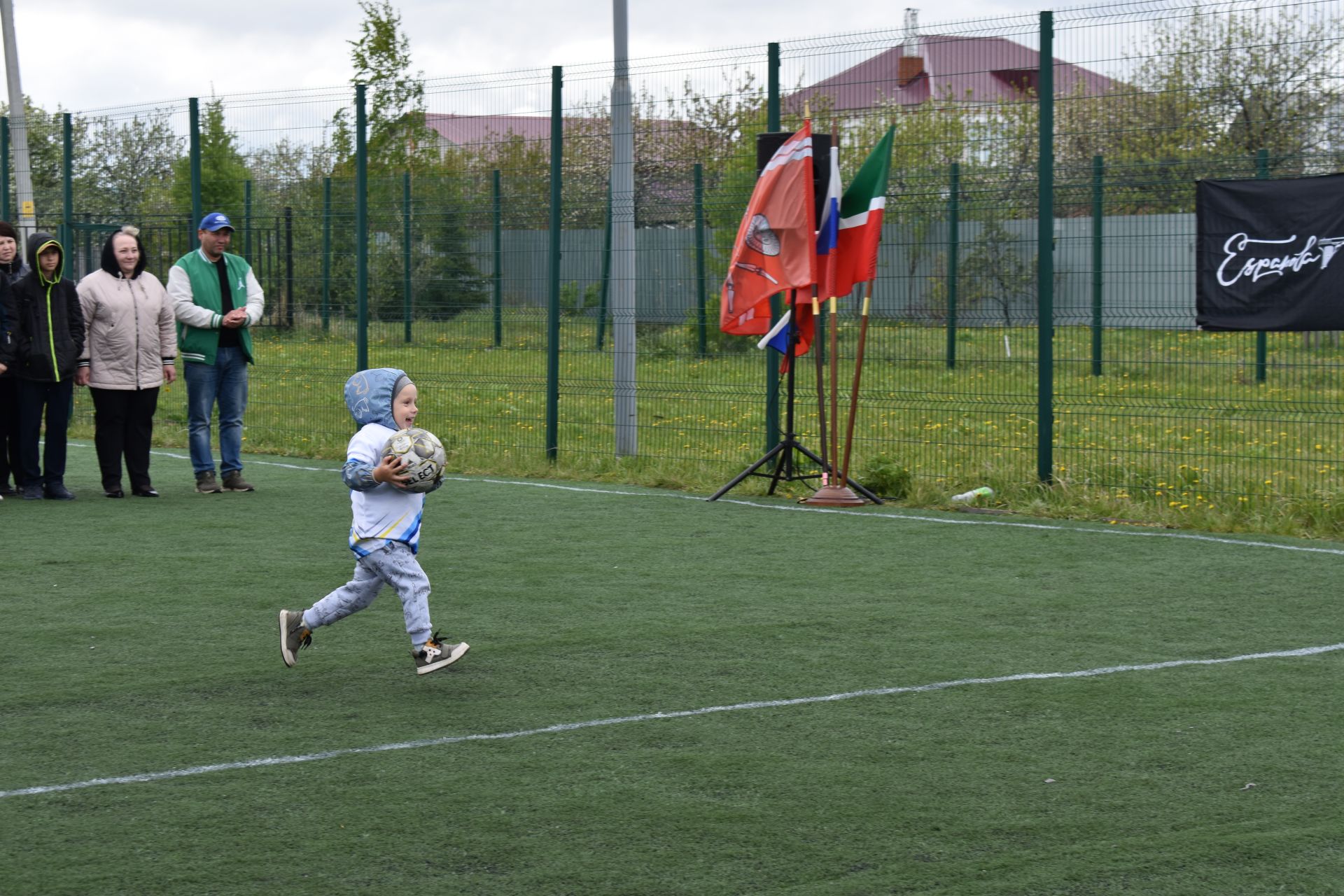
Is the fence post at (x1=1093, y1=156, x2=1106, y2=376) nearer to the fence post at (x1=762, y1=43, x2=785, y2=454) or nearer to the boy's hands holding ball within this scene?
the fence post at (x1=762, y1=43, x2=785, y2=454)

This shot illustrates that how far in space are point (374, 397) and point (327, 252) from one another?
30.2ft

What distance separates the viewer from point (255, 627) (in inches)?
270

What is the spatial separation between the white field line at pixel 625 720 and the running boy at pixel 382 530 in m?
0.72

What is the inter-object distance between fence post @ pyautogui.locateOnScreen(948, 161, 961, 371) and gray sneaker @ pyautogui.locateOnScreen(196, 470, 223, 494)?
528 centimetres

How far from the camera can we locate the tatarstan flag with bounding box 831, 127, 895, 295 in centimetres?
1027

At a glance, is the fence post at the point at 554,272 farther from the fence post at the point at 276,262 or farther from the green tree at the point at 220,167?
the green tree at the point at 220,167

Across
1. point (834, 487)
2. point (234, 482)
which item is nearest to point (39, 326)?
point (234, 482)

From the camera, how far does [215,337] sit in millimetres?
11273

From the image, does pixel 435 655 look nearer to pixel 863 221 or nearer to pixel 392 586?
pixel 392 586

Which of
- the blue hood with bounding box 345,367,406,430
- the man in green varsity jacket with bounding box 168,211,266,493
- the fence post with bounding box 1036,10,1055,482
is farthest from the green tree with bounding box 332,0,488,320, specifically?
the blue hood with bounding box 345,367,406,430

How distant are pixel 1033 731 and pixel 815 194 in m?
6.06

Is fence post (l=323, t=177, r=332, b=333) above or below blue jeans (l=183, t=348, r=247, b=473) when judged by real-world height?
above

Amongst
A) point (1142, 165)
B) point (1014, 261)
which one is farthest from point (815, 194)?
point (1142, 165)

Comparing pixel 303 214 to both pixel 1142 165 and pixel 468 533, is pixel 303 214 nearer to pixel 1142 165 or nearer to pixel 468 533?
pixel 468 533
